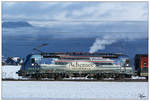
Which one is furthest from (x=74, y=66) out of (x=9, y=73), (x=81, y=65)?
(x=9, y=73)

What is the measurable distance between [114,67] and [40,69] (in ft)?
23.7

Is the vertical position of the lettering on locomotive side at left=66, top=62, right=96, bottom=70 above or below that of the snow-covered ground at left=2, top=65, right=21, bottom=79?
above

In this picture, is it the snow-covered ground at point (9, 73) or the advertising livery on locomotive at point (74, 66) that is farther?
the snow-covered ground at point (9, 73)

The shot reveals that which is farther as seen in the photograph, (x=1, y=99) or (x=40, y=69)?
(x=40, y=69)

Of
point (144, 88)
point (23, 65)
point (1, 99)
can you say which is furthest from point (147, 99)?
point (23, 65)

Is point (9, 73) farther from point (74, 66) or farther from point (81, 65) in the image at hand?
point (81, 65)

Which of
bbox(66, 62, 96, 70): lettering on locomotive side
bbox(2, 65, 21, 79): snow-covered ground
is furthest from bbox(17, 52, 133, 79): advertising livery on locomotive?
bbox(2, 65, 21, 79): snow-covered ground

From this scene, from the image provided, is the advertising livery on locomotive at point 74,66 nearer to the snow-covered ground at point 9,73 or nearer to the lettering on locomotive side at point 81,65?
the lettering on locomotive side at point 81,65

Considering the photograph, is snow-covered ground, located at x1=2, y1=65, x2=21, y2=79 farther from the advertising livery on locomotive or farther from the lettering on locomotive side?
the lettering on locomotive side

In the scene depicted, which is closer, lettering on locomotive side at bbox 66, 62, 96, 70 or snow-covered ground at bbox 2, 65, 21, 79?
lettering on locomotive side at bbox 66, 62, 96, 70

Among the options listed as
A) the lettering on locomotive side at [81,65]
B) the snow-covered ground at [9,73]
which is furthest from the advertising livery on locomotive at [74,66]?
the snow-covered ground at [9,73]

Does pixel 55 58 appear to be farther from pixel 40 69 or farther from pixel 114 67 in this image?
pixel 114 67

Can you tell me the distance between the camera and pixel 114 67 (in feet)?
99.6

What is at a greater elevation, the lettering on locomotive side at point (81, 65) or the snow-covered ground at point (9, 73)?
the lettering on locomotive side at point (81, 65)
